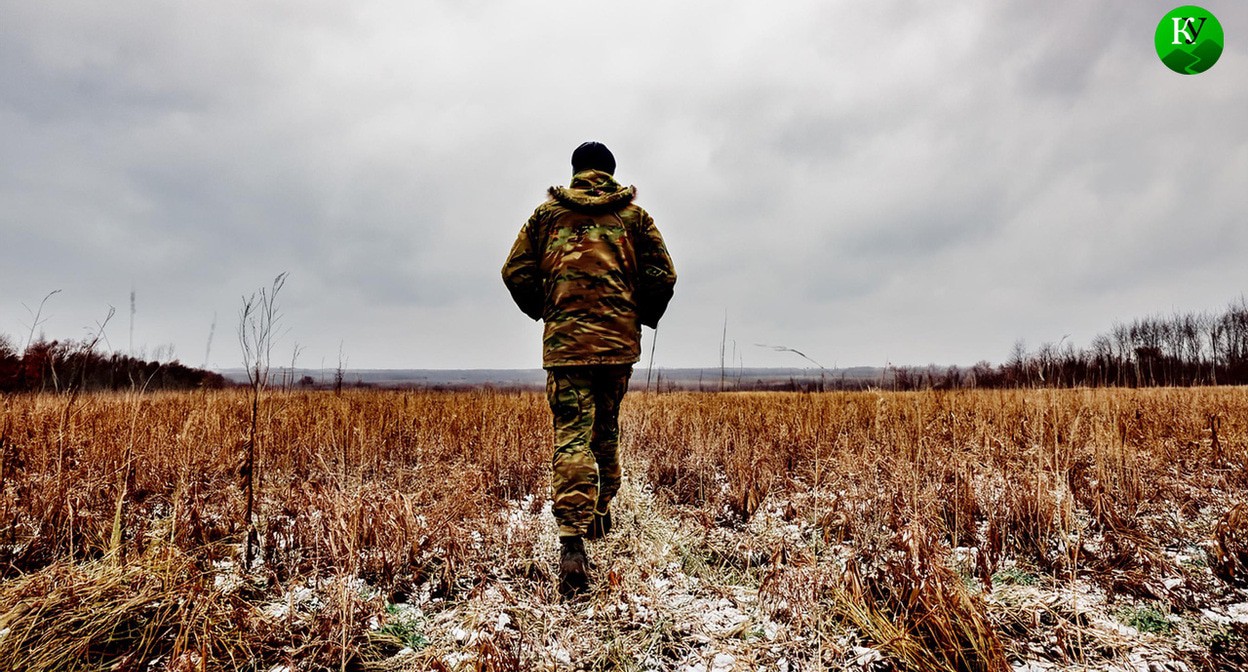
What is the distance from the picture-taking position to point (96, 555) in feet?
8.11

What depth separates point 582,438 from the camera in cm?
250

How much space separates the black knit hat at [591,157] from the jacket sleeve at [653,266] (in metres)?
0.36

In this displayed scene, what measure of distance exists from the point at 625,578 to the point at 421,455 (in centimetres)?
302

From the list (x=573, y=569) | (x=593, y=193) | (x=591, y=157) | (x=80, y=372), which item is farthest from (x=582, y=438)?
(x=80, y=372)

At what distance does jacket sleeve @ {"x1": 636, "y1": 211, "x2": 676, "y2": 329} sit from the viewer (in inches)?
106

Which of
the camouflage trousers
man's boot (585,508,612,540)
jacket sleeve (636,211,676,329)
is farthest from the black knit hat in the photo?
man's boot (585,508,612,540)

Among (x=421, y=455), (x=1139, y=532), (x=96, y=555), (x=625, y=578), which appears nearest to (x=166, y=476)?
(x=96, y=555)

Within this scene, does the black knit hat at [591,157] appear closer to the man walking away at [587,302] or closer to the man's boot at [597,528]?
the man walking away at [587,302]

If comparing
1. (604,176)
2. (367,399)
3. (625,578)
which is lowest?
(625,578)

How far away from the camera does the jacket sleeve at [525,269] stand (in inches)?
105

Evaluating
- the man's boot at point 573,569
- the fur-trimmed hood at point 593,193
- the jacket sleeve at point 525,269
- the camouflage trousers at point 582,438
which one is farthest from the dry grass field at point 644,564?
the fur-trimmed hood at point 593,193

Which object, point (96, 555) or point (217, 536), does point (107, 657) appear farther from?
point (96, 555)

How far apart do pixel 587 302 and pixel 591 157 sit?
2.72 ft

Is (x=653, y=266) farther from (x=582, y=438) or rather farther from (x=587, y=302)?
(x=582, y=438)
